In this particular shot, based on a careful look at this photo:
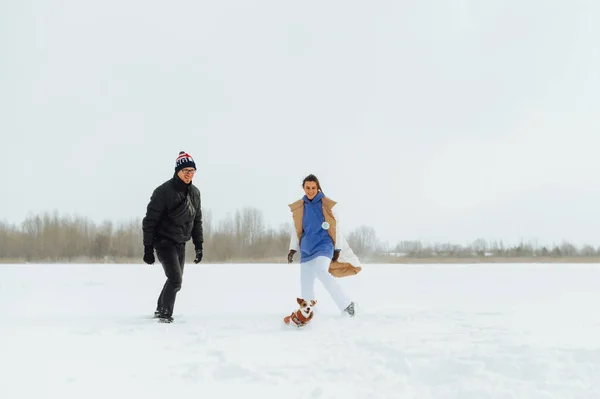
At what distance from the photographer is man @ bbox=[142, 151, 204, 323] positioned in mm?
6398

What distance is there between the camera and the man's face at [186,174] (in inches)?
257

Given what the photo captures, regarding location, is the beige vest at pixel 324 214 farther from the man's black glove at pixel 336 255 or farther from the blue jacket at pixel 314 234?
the man's black glove at pixel 336 255

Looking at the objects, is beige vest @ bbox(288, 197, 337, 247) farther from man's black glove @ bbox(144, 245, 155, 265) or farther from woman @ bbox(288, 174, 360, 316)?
man's black glove @ bbox(144, 245, 155, 265)
